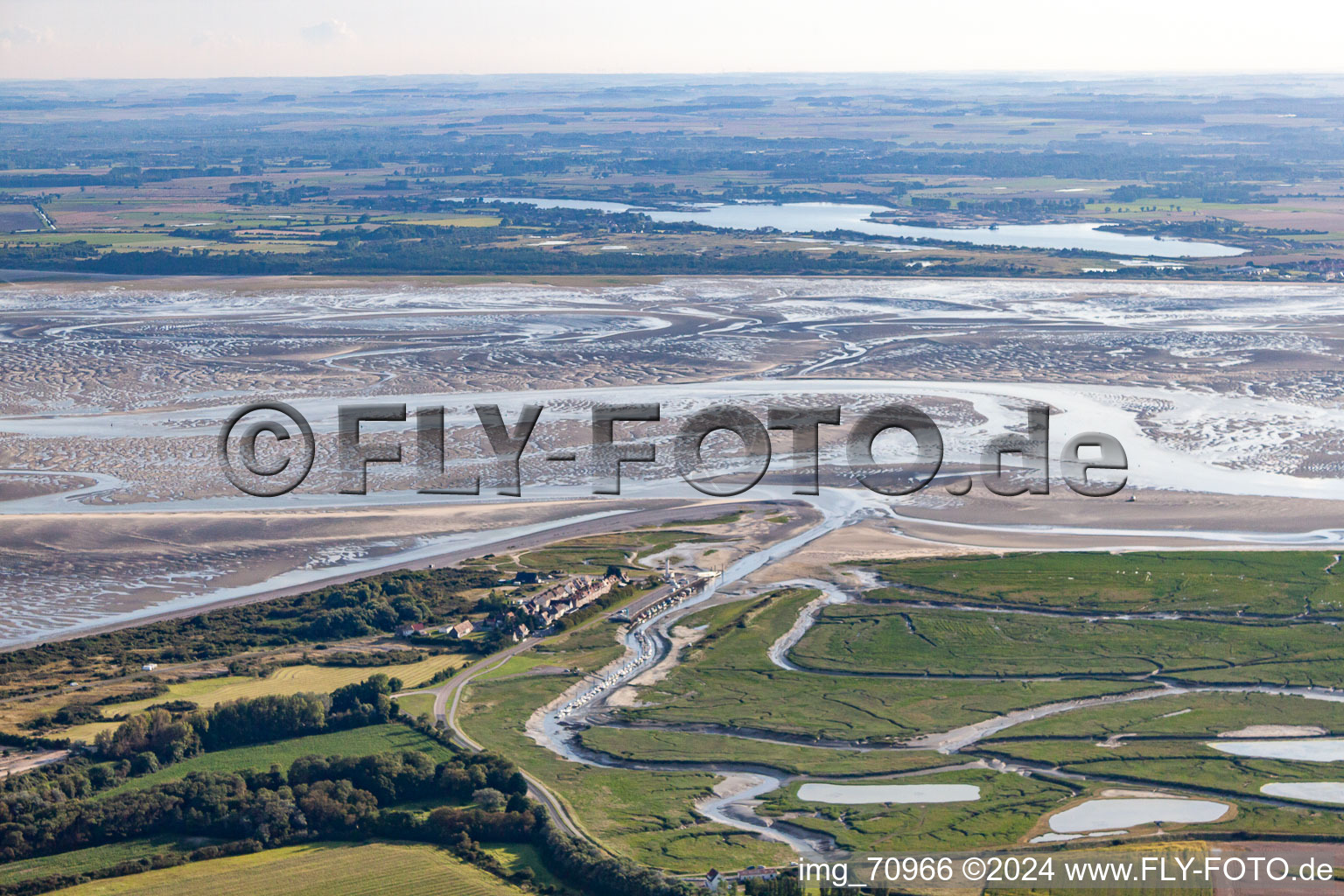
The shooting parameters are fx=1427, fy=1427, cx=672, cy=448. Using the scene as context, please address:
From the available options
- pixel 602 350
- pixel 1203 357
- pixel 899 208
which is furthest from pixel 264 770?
pixel 899 208

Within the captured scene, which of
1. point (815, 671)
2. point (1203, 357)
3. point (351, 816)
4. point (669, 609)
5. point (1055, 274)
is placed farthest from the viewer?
point (1055, 274)

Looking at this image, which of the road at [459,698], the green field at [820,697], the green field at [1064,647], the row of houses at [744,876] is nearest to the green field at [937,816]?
the row of houses at [744,876]

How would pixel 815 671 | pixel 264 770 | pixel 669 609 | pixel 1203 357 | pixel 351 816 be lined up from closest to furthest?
pixel 351 816, pixel 264 770, pixel 815 671, pixel 669 609, pixel 1203 357

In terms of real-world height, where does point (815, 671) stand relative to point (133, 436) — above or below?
below

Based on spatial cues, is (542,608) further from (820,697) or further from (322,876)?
(322,876)

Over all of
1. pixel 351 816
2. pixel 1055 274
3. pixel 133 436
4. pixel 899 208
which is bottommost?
pixel 351 816

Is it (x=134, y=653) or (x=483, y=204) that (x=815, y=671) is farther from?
(x=483, y=204)

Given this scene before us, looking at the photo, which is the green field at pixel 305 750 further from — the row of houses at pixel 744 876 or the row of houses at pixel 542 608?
the row of houses at pixel 744 876

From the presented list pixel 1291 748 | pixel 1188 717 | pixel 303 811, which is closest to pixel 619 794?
pixel 303 811

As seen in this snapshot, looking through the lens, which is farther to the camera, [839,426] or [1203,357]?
[1203,357]
